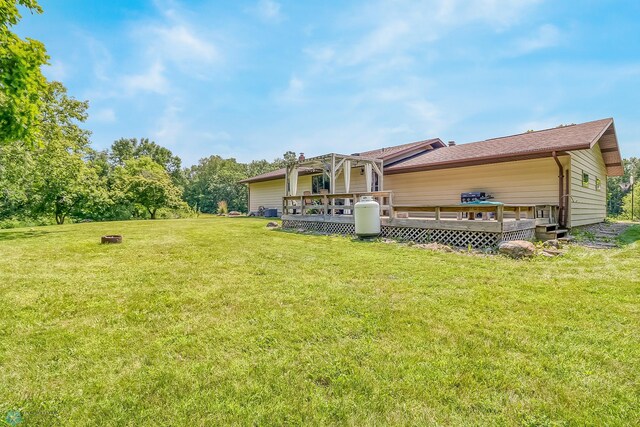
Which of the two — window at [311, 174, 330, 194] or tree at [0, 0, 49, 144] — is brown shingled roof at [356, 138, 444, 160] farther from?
tree at [0, 0, 49, 144]

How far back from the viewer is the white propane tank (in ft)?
27.8

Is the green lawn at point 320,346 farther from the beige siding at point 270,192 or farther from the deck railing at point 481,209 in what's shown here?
the beige siding at point 270,192

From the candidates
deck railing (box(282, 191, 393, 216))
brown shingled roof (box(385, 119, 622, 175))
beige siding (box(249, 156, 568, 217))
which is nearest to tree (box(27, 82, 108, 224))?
deck railing (box(282, 191, 393, 216))

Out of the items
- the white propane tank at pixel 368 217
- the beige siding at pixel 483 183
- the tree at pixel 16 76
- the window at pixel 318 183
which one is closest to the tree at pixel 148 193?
the window at pixel 318 183

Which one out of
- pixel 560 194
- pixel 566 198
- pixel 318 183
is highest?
pixel 318 183

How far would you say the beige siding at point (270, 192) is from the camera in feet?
61.2

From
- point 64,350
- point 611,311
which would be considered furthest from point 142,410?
point 611,311

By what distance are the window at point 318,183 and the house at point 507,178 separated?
7.43 feet

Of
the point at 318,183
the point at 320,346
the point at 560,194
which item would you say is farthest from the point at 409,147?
the point at 320,346

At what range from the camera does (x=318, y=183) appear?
57.4 ft

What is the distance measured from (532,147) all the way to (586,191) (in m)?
3.64

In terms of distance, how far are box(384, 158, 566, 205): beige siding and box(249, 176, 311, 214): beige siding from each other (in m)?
6.58

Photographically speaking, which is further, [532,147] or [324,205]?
[324,205]

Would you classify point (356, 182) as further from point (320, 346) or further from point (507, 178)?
point (320, 346)
